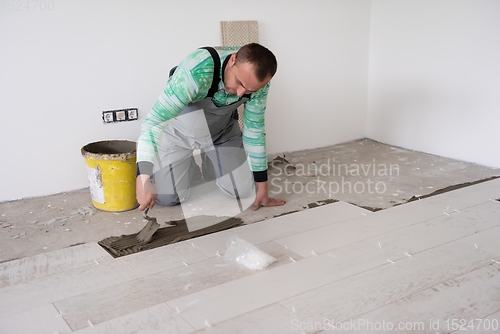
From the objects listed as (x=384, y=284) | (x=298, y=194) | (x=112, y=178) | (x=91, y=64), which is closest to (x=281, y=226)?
(x=298, y=194)

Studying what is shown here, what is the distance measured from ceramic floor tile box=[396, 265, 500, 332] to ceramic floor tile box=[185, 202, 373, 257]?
29.6 inches

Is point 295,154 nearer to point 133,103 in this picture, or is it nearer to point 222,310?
point 133,103

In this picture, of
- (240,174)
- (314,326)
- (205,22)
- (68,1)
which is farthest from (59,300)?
(205,22)

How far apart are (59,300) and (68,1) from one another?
1.99 meters

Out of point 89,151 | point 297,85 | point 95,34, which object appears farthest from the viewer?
point 297,85

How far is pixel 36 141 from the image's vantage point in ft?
9.07

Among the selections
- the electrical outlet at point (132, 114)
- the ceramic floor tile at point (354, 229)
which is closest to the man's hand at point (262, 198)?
the ceramic floor tile at point (354, 229)

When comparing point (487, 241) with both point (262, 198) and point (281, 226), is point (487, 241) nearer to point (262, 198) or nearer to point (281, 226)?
point (281, 226)

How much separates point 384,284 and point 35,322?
131 centimetres

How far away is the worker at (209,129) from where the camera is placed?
1.82 metres

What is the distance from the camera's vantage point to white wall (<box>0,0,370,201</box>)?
2648 millimetres

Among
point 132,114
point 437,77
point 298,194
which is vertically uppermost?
point 437,77

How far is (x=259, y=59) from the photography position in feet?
5.81

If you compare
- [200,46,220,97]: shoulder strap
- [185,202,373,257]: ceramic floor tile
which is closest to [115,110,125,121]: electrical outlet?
[200,46,220,97]: shoulder strap
